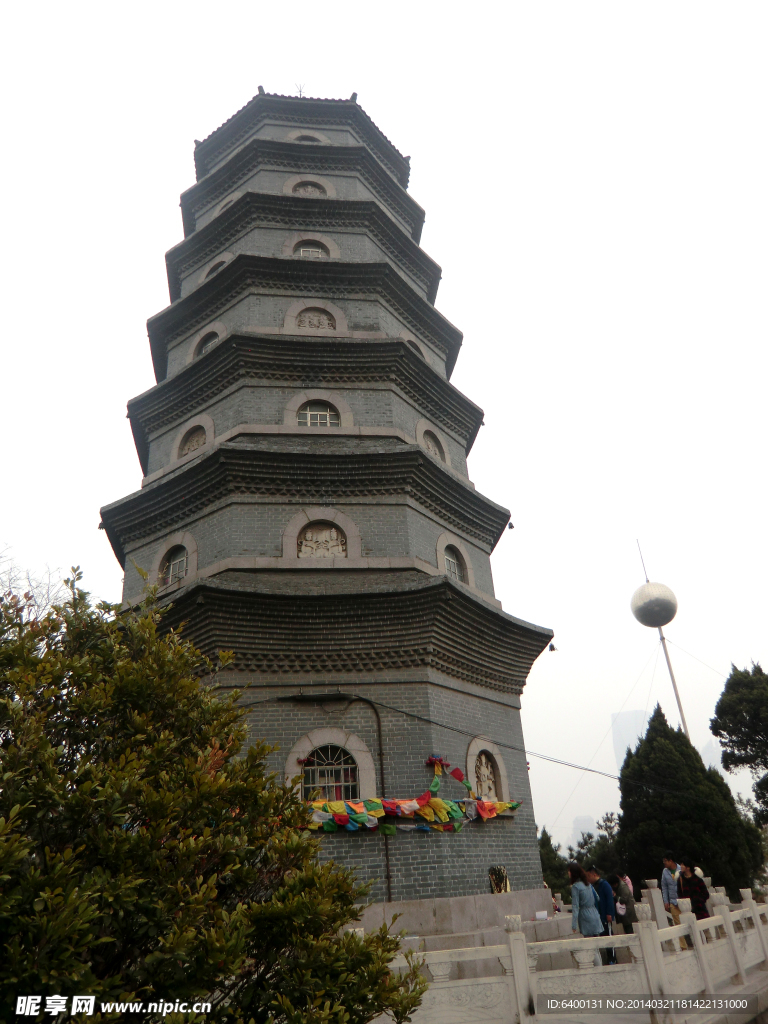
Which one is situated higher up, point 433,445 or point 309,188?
point 309,188

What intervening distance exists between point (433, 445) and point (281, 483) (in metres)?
3.61

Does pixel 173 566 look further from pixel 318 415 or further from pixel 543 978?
pixel 543 978

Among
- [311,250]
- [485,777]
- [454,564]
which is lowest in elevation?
[485,777]

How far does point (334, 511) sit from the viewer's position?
1119 centimetres

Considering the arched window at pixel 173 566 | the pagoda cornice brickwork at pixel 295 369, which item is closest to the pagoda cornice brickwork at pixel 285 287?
the pagoda cornice brickwork at pixel 295 369

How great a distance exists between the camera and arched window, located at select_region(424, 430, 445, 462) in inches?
521

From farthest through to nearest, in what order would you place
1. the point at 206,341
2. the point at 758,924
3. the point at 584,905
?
the point at 206,341 → the point at 758,924 → the point at 584,905

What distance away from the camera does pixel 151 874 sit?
393 centimetres

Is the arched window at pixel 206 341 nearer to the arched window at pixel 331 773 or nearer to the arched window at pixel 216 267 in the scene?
the arched window at pixel 216 267

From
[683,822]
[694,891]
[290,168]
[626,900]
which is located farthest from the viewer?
[683,822]

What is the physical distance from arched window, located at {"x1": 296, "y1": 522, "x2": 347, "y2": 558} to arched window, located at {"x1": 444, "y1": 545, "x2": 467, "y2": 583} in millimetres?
2063

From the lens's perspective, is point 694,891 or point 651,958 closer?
point 651,958

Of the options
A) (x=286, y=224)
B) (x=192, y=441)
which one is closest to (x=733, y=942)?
(x=192, y=441)

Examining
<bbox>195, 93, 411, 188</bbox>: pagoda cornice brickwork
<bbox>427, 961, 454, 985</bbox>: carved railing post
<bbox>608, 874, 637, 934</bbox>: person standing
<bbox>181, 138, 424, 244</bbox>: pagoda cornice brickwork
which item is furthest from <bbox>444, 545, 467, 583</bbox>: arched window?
<bbox>195, 93, 411, 188</bbox>: pagoda cornice brickwork
